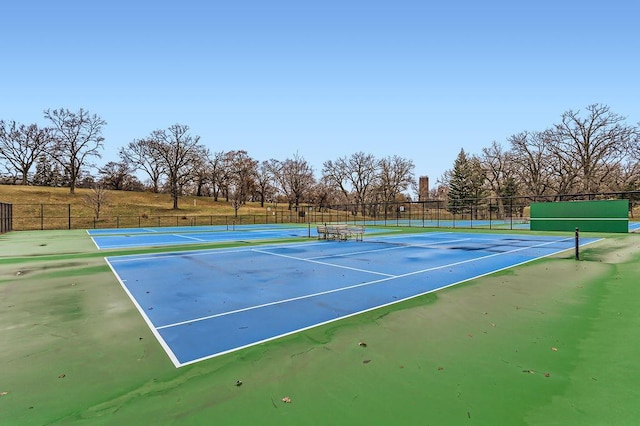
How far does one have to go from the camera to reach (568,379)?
3.56m

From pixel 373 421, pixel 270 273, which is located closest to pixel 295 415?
pixel 373 421

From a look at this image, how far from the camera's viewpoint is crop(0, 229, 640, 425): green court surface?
3006 millimetres

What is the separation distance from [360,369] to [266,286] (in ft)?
15.8

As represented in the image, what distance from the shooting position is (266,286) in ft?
27.3

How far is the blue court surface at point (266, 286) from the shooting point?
523 centimetres

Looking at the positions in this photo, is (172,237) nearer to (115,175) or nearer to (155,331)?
(155,331)

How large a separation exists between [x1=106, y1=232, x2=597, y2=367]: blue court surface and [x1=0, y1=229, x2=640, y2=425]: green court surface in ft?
1.36

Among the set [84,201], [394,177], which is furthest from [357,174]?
[84,201]

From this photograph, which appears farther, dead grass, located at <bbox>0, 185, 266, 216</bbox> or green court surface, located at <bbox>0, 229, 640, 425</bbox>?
dead grass, located at <bbox>0, 185, 266, 216</bbox>

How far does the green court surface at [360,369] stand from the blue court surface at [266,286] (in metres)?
0.41

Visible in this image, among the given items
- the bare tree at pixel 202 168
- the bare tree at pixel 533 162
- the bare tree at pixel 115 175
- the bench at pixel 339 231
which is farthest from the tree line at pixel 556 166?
the bare tree at pixel 115 175

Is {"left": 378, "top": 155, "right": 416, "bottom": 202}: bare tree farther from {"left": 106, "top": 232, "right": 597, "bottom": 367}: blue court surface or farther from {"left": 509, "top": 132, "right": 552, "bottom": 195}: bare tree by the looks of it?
{"left": 106, "top": 232, "right": 597, "bottom": 367}: blue court surface

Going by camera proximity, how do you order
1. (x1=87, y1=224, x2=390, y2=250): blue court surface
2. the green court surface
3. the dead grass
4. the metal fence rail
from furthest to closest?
the dead grass
the metal fence rail
(x1=87, y1=224, x2=390, y2=250): blue court surface
the green court surface

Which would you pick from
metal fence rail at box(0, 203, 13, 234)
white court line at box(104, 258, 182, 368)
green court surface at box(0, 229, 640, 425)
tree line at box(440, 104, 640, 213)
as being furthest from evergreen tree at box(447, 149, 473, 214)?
metal fence rail at box(0, 203, 13, 234)
